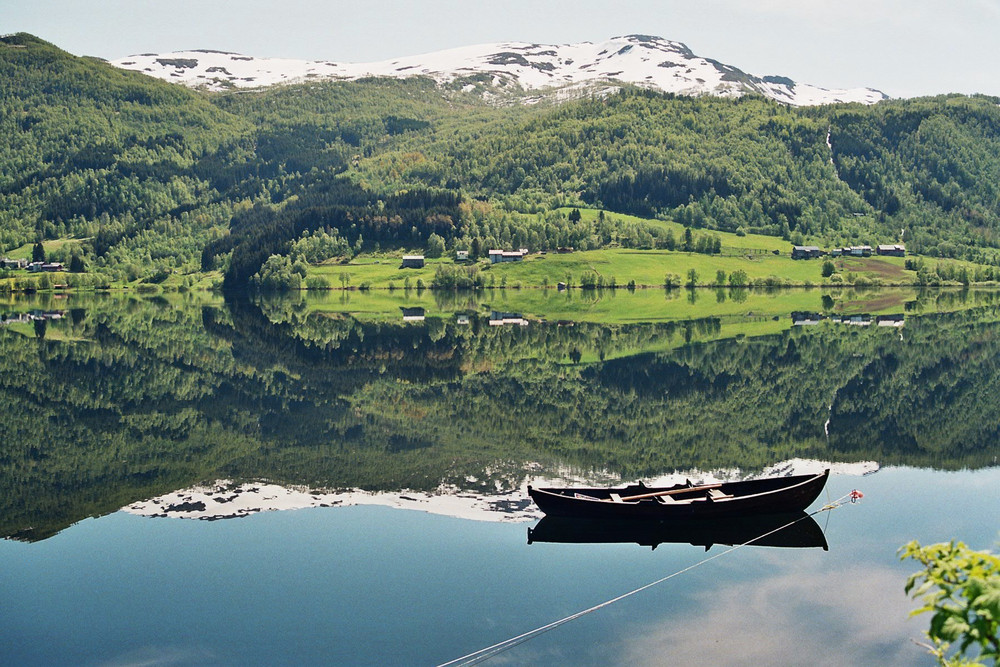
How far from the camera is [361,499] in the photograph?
3881cm

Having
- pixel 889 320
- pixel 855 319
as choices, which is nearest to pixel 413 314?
pixel 855 319

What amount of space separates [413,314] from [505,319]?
727 inches

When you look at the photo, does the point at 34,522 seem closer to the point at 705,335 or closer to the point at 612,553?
the point at 612,553

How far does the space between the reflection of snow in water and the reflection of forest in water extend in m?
1.27

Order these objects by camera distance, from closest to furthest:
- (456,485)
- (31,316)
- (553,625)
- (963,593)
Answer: (963,593)
(553,625)
(456,485)
(31,316)

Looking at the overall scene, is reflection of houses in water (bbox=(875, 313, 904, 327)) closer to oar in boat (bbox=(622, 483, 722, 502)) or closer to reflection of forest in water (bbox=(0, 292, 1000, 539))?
reflection of forest in water (bbox=(0, 292, 1000, 539))

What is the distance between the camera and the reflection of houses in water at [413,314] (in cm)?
12625

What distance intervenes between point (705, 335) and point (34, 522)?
73450 mm

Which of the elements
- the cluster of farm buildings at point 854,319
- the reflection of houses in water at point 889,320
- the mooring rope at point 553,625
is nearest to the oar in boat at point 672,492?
the mooring rope at point 553,625

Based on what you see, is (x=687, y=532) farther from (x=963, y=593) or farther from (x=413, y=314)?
(x=413, y=314)

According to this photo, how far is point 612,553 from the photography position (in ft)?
105

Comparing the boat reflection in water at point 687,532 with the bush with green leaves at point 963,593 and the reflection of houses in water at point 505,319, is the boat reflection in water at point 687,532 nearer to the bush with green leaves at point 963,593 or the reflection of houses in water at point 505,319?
the bush with green leaves at point 963,593

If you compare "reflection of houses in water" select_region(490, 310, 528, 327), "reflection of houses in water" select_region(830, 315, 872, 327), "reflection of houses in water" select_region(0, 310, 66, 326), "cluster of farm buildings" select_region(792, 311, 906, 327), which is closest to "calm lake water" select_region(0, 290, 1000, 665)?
"cluster of farm buildings" select_region(792, 311, 906, 327)

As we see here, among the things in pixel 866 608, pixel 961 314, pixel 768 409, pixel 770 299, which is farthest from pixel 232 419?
pixel 770 299
